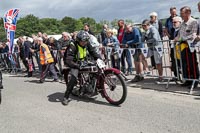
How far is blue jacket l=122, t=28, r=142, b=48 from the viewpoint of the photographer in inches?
340

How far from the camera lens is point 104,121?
17.3ft

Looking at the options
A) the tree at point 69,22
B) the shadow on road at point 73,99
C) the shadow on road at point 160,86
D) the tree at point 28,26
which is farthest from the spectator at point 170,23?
the tree at point 69,22

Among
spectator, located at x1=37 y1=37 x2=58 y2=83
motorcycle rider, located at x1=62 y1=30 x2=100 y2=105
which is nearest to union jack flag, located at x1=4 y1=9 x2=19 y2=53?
spectator, located at x1=37 y1=37 x2=58 y2=83

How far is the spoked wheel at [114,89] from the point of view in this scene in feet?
20.1

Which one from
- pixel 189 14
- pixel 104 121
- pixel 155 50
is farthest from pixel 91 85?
pixel 189 14

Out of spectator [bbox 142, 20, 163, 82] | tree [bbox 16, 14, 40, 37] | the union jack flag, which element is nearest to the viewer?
spectator [bbox 142, 20, 163, 82]

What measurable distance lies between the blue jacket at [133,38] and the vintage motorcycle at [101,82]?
232cm

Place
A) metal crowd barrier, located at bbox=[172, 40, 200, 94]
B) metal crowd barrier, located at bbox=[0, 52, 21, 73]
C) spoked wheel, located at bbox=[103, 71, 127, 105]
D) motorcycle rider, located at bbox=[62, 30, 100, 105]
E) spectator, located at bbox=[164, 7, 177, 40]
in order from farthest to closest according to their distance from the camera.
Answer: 1. metal crowd barrier, located at bbox=[0, 52, 21, 73]
2. spectator, located at bbox=[164, 7, 177, 40]
3. metal crowd barrier, located at bbox=[172, 40, 200, 94]
4. motorcycle rider, located at bbox=[62, 30, 100, 105]
5. spoked wheel, located at bbox=[103, 71, 127, 105]

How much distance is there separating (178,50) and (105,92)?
223cm

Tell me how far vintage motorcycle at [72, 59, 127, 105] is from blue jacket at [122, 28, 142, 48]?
2316mm

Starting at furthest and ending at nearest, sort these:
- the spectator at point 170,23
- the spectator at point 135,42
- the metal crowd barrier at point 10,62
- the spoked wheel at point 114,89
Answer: the metal crowd barrier at point 10,62
the spectator at point 170,23
the spectator at point 135,42
the spoked wheel at point 114,89

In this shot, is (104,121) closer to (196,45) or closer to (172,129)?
(172,129)

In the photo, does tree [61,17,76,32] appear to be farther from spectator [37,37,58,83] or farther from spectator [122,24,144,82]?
spectator [122,24,144,82]

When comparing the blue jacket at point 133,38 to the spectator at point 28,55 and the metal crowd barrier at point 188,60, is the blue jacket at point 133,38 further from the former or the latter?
the spectator at point 28,55
